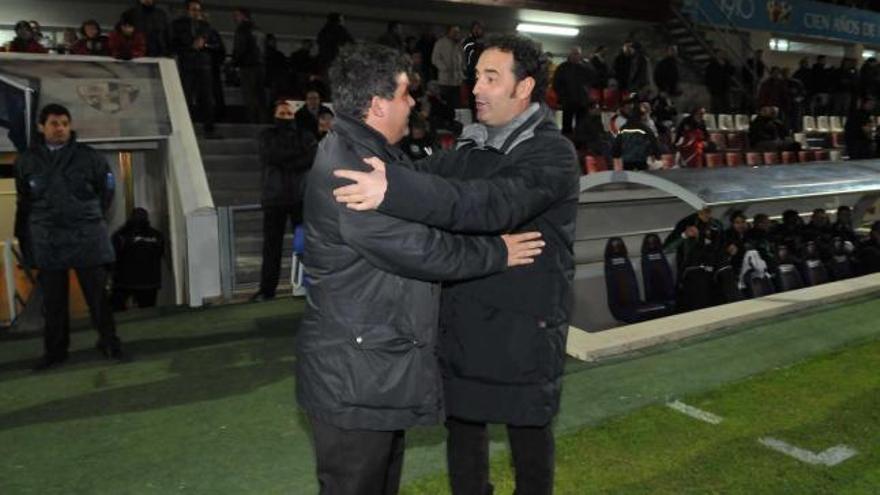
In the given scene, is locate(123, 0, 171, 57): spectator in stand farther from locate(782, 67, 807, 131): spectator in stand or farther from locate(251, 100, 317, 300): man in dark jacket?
locate(782, 67, 807, 131): spectator in stand

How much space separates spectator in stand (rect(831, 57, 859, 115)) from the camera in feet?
70.3

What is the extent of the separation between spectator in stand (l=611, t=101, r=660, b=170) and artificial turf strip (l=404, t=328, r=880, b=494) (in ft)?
19.9

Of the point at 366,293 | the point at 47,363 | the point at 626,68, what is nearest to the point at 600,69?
the point at 626,68

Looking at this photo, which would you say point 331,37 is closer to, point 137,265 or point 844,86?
point 137,265


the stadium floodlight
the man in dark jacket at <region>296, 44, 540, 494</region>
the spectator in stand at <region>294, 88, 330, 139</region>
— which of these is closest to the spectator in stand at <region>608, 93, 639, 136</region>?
the spectator in stand at <region>294, 88, 330, 139</region>

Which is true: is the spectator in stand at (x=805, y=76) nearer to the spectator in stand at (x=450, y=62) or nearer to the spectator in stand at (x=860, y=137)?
the spectator in stand at (x=860, y=137)

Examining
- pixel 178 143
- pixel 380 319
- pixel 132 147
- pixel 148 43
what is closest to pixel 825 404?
pixel 380 319

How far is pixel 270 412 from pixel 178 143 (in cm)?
562

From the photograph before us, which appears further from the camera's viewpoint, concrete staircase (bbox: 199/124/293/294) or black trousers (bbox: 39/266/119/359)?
concrete staircase (bbox: 199/124/293/294)

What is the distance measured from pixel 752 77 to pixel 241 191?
51.9ft

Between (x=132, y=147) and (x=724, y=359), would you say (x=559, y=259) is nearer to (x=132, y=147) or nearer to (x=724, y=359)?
Result: (x=724, y=359)

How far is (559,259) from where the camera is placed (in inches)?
98.8

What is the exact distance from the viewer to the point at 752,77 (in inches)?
825

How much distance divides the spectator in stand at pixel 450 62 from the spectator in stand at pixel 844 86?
12.7 m
